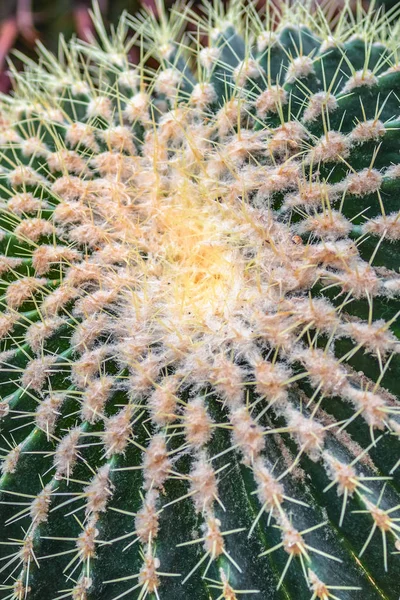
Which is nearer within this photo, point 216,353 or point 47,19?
point 216,353

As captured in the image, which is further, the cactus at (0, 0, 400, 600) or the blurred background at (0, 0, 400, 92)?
the blurred background at (0, 0, 400, 92)

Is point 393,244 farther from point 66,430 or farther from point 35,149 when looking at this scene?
point 35,149

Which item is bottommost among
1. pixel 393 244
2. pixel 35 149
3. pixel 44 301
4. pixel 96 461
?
pixel 96 461

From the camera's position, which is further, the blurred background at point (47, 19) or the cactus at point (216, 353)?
the blurred background at point (47, 19)

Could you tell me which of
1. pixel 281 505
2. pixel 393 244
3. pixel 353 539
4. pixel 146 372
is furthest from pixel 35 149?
pixel 353 539
